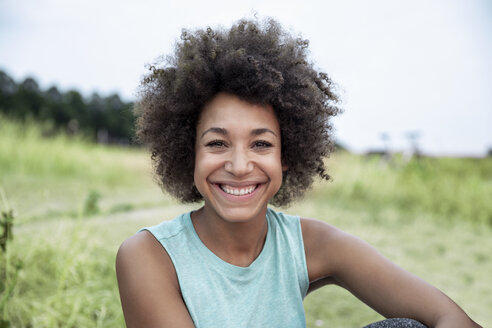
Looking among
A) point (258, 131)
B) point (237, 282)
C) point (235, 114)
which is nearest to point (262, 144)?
point (258, 131)

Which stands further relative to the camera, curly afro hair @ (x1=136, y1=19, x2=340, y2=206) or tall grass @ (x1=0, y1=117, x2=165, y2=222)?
tall grass @ (x1=0, y1=117, x2=165, y2=222)

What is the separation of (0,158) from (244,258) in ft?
27.1

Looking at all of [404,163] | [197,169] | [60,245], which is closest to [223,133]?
[197,169]

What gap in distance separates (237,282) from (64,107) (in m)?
26.2

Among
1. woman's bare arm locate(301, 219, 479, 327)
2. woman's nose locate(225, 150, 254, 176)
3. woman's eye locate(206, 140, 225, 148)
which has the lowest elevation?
woman's bare arm locate(301, 219, 479, 327)

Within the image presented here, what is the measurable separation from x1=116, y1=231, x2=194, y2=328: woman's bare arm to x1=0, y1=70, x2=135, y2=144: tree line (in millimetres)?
10723

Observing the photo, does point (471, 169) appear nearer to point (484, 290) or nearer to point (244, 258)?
point (484, 290)

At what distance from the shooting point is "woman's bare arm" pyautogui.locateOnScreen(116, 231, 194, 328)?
1.78 meters

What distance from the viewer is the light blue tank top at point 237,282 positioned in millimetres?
1885

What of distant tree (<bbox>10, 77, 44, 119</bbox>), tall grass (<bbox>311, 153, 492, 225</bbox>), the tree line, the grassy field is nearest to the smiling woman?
the grassy field

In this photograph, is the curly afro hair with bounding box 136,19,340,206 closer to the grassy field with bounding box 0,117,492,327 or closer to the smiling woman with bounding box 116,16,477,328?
the smiling woman with bounding box 116,16,477,328

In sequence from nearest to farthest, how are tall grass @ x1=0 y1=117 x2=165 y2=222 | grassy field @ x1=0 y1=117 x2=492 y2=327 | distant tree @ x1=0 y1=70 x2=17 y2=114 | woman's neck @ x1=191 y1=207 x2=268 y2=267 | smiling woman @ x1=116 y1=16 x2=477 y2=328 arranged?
smiling woman @ x1=116 y1=16 x2=477 y2=328, woman's neck @ x1=191 y1=207 x2=268 y2=267, grassy field @ x1=0 y1=117 x2=492 y2=327, tall grass @ x1=0 y1=117 x2=165 y2=222, distant tree @ x1=0 y1=70 x2=17 y2=114

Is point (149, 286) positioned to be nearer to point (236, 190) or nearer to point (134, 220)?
point (236, 190)

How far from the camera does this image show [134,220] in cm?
661
